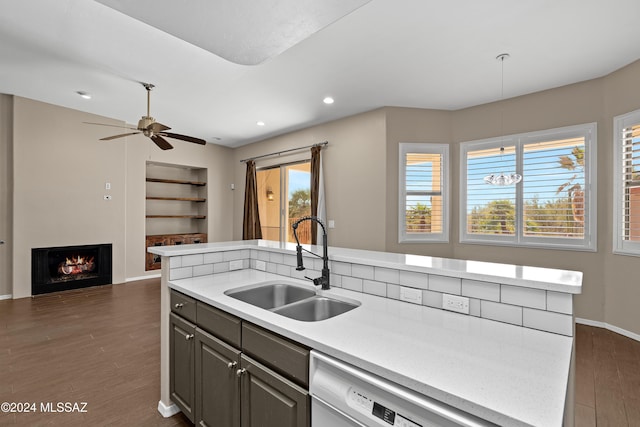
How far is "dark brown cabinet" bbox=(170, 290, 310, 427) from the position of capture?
1161mm

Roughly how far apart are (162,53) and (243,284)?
2575mm

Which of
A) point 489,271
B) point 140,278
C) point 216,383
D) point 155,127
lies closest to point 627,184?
point 489,271

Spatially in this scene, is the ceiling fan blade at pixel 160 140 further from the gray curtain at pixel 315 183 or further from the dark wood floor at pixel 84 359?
the gray curtain at pixel 315 183

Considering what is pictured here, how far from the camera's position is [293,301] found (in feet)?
6.33

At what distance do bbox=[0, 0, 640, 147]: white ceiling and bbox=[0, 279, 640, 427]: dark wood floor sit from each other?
256cm

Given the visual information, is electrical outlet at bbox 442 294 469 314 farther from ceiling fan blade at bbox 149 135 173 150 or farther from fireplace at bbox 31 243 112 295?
fireplace at bbox 31 243 112 295

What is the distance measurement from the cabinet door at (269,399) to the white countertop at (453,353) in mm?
202

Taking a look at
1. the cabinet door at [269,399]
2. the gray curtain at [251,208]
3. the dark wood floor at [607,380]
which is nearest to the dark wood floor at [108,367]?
the dark wood floor at [607,380]

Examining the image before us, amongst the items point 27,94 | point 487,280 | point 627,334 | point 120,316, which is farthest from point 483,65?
point 27,94

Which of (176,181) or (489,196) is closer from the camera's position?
(489,196)

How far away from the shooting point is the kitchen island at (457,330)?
30.6 inches

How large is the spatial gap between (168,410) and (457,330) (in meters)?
1.91

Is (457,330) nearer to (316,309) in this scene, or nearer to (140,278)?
(316,309)

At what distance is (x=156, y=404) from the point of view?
208cm
